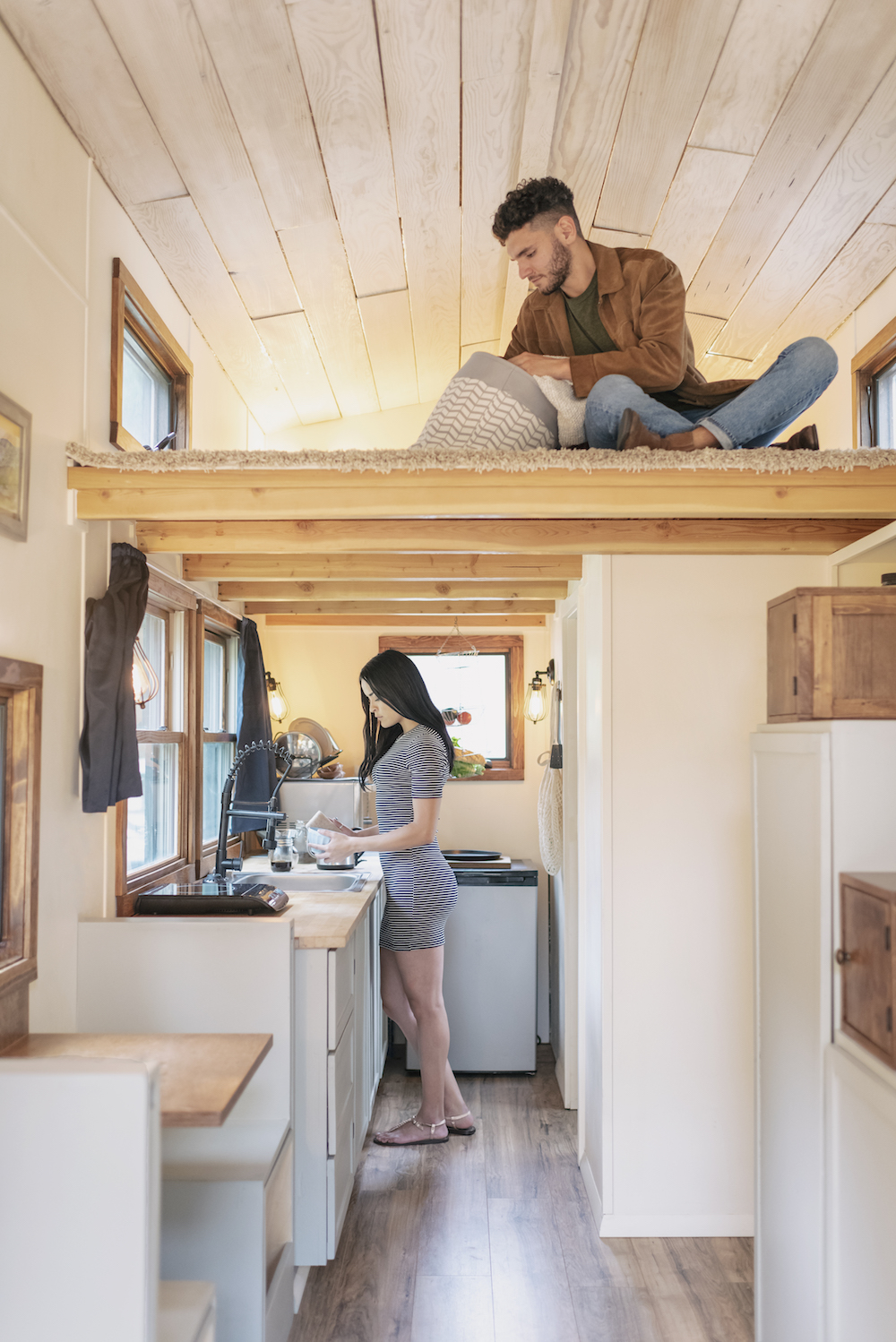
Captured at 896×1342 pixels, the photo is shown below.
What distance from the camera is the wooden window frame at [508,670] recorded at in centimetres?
522

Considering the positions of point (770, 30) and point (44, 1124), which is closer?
point (44, 1124)

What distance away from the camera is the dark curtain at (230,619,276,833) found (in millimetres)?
4230

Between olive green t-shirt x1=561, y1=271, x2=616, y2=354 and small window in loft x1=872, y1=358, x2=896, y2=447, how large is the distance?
1.15 meters

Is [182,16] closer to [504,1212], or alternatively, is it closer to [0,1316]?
[0,1316]

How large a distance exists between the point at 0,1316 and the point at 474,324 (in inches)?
141

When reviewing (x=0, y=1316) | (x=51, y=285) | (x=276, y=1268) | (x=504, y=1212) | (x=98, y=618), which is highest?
(x=51, y=285)

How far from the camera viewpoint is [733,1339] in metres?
2.38

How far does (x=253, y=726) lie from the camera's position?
4238mm

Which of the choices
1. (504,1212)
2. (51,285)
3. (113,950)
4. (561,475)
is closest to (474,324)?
(561,475)

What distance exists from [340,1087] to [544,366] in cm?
211

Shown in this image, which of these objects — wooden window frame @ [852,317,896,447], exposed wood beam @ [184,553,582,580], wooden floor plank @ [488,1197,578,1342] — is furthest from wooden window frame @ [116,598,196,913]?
wooden window frame @ [852,317,896,447]

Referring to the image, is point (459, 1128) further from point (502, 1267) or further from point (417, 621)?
point (417, 621)

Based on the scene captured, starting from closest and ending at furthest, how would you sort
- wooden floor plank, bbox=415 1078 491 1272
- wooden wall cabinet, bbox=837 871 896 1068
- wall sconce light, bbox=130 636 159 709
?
wooden wall cabinet, bbox=837 871 896 1068, wooden floor plank, bbox=415 1078 491 1272, wall sconce light, bbox=130 636 159 709

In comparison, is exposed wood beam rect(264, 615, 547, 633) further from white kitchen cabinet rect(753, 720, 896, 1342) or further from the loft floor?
white kitchen cabinet rect(753, 720, 896, 1342)
